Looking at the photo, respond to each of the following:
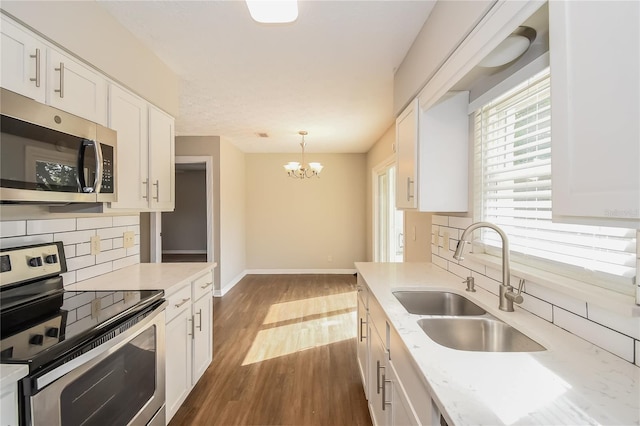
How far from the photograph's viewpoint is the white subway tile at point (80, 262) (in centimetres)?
169

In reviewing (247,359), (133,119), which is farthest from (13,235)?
(247,359)

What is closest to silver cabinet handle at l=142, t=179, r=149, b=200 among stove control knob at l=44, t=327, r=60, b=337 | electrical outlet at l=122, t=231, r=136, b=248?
electrical outlet at l=122, t=231, r=136, b=248

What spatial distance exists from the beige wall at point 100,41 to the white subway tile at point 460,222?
2314 mm

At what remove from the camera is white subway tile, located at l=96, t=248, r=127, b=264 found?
1943mm

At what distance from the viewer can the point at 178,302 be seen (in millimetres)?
1830

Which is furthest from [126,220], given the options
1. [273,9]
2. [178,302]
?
[273,9]

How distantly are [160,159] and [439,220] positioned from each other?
218 centimetres

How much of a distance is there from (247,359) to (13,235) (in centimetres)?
193

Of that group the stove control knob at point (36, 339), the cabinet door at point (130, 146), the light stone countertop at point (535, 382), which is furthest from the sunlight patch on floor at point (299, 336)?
the light stone countertop at point (535, 382)

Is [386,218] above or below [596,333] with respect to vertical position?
above

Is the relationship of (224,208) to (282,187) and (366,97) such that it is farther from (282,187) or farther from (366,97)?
(366,97)

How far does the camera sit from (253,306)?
4.06 m

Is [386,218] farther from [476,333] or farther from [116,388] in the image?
[116,388]

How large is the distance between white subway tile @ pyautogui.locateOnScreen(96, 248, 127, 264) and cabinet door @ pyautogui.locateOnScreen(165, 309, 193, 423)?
67 cm
